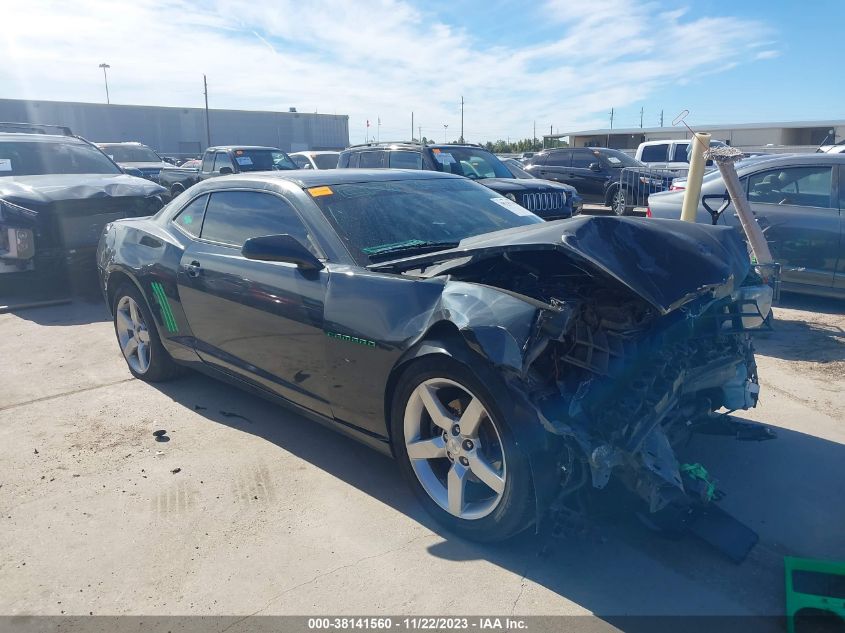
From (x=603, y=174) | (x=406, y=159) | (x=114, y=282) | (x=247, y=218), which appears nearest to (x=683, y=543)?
(x=247, y=218)

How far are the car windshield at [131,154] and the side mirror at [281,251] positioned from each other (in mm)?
18105

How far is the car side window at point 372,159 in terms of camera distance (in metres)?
10.2

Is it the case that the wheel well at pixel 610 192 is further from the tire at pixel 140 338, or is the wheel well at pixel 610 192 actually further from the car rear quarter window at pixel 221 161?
the tire at pixel 140 338

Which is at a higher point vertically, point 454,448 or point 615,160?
point 615,160

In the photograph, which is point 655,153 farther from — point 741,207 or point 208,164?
point 741,207

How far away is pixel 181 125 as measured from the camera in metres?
51.6

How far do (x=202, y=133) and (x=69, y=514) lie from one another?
5409 centimetres

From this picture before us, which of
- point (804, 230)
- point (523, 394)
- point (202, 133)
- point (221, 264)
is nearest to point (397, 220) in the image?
point (221, 264)

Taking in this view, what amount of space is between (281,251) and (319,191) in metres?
0.59

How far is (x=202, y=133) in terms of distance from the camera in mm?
52500

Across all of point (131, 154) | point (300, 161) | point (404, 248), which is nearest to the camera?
point (404, 248)

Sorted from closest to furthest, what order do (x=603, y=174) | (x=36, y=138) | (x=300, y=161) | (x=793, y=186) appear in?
1. (x=793, y=186)
2. (x=36, y=138)
3. (x=603, y=174)
4. (x=300, y=161)

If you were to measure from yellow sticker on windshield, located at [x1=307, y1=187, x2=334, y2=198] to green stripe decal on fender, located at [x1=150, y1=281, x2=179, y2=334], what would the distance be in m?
1.52

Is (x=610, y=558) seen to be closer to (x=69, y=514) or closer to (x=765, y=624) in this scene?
(x=765, y=624)
